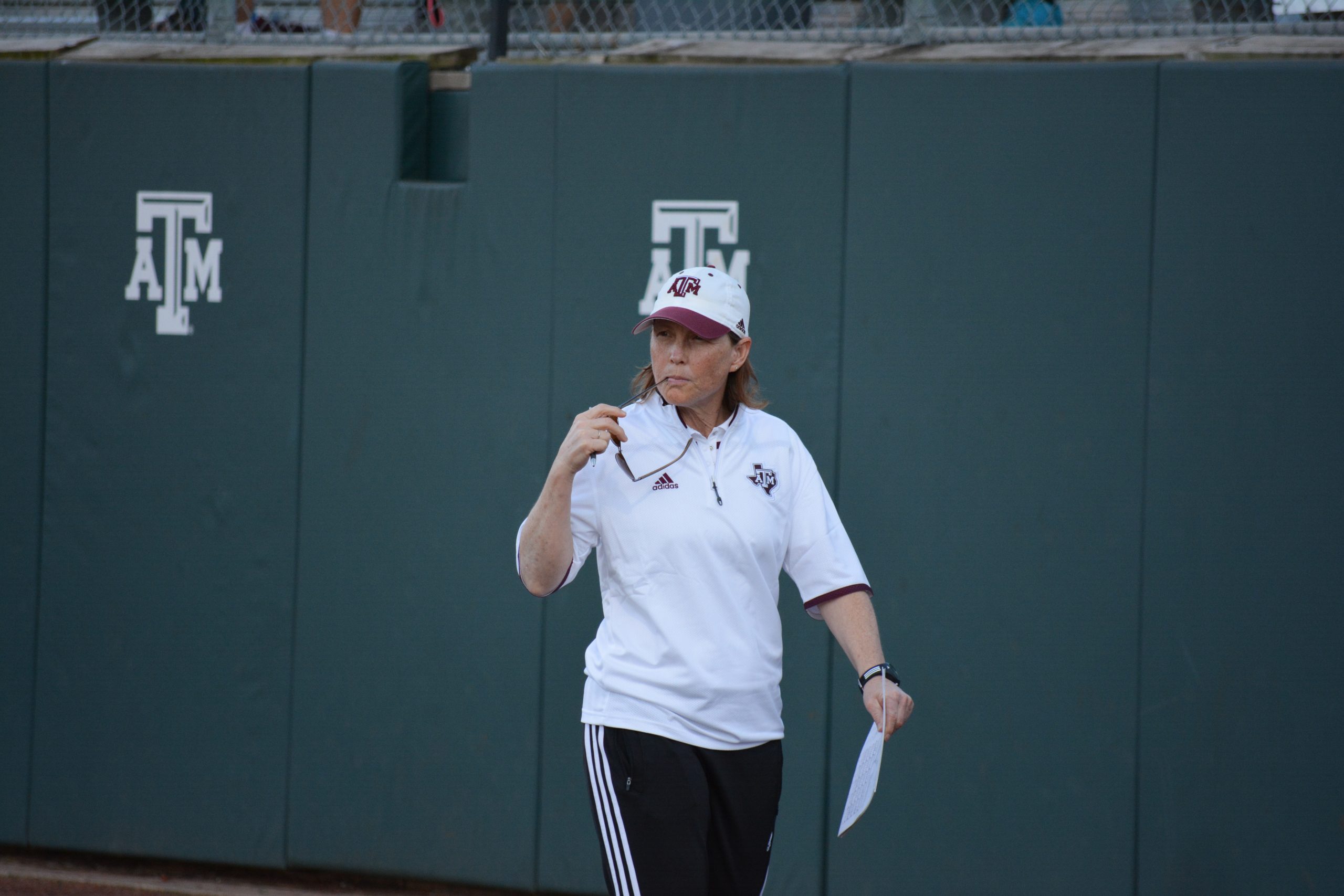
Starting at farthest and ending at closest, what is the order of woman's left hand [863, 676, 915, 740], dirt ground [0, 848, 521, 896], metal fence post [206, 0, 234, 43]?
metal fence post [206, 0, 234, 43]
dirt ground [0, 848, 521, 896]
woman's left hand [863, 676, 915, 740]

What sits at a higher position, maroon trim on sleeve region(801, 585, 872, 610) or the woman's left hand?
maroon trim on sleeve region(801, 585, 872, 610)

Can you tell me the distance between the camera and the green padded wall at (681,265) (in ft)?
13.9

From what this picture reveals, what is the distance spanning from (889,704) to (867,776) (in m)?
0.17

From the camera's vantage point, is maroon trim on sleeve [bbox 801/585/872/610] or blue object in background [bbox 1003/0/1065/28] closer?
maroon trim on sleeve [bbox 801/585/872/610]

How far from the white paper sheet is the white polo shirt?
0.21 m

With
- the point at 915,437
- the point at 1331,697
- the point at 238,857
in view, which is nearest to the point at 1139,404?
the point at 915,437

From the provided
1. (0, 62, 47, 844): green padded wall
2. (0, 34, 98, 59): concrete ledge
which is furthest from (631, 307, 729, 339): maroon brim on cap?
(0, 34, 98, 59): concrete ledge

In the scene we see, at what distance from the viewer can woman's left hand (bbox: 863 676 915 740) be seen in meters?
2.62

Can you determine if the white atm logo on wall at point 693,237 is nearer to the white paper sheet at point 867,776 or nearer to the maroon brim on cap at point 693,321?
the maroon brim on cap at point 693,321

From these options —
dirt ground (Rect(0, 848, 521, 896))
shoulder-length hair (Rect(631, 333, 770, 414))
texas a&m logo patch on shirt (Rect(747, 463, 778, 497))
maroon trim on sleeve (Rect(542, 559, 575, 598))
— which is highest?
shoulder-length hair (Rect(631, 333, 770, 414))

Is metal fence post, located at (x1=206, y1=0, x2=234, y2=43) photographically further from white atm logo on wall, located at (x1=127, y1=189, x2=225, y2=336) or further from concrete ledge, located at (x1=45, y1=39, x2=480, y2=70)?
white atm logo on wall, located at (x1=127, y1=189, x2=225, y2=336)

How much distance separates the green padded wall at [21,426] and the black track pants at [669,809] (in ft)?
9.86

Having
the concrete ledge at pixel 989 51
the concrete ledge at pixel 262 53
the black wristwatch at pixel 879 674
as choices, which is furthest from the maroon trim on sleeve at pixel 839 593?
the concrete ledge at pixel 262 53

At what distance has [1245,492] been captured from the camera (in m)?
3.95
